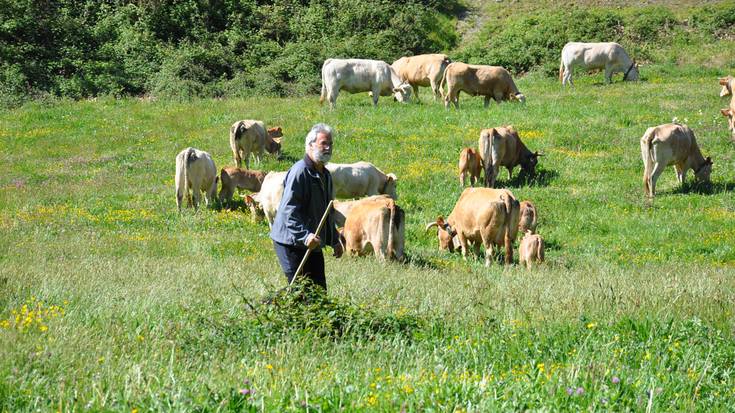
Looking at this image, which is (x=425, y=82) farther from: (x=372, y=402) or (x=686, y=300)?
(x=372, y=402)

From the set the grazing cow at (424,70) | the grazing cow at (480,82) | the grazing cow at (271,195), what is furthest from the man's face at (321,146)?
the grazing cow at (424,70)

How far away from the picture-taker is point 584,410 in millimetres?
4996

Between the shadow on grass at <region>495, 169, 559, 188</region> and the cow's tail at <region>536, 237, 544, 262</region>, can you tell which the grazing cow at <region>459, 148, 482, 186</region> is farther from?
the cow's tail at <region>536, 237, 544, 262</region>

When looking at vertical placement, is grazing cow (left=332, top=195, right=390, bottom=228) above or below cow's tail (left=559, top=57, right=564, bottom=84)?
below

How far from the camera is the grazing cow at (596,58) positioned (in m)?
35.5

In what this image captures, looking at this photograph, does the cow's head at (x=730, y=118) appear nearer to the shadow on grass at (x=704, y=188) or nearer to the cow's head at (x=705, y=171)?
the cow's head at (x=705, y=171)

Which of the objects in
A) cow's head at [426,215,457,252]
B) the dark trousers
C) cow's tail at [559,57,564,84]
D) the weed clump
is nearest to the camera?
the weed clump

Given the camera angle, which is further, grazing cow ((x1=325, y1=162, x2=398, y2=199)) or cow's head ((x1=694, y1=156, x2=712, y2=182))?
cow's head ((x1=694, y1=156, x2=712, y2=182))

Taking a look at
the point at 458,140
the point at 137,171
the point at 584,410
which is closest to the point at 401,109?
the point at 458,140

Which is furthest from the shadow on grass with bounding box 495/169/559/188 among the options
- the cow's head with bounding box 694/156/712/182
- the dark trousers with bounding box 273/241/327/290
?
the dark trousers with bounding box 273/241/327/290

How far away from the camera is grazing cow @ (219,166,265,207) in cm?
2003

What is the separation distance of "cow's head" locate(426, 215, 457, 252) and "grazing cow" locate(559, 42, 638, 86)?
21242 mm

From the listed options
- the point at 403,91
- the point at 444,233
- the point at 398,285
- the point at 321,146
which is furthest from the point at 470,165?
the point at 321,146

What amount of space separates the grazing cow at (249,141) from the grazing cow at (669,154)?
31.6ft
